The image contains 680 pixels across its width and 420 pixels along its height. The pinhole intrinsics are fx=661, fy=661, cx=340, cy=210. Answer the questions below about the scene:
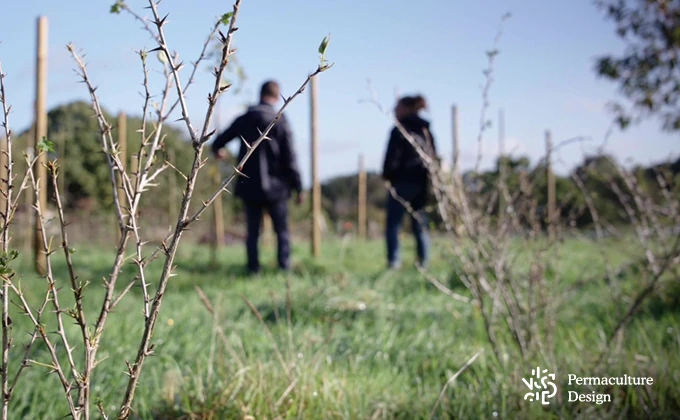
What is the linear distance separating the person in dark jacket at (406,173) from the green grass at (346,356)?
2.93ft

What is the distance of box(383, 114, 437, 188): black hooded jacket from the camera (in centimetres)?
581

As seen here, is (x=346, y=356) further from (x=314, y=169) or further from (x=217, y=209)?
(x=217, y=209)

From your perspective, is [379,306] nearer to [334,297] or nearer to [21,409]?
[334,297]

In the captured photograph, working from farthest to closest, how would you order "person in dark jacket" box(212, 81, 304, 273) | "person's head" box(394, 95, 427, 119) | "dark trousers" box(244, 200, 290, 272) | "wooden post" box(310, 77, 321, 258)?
1. "wooden post" box(310, 77, 321, 258)
2. "person's head" box(394, 95, 427, 119)
3. "dark trousers" box(244, 200, 290, 272)
4. "person in dark jacket" box(212, 81, 304, 273)

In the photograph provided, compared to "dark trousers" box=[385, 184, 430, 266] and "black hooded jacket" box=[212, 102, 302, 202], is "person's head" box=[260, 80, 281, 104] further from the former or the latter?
"dark trousers" box=[385, 184, 430, 266]

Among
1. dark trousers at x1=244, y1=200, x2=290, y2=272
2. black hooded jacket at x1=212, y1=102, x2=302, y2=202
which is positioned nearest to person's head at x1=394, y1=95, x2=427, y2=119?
black hooded jacket at x1=212, y1=102, x2=302, y2=202

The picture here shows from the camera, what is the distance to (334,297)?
399 centimetres

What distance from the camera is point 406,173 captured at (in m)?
5.95

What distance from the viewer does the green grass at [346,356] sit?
223cm

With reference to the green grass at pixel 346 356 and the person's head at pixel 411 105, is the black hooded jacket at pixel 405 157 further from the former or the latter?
the green grass at pixel 346 356

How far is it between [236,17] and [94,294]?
389cm
